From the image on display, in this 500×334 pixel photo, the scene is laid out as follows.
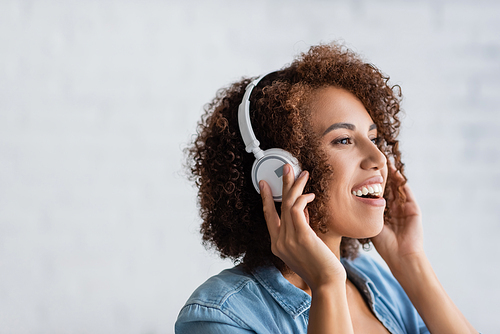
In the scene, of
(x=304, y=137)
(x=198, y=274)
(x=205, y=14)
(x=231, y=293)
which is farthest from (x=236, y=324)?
(x=205, y=14)

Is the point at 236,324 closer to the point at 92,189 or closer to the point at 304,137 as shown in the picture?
the point at 304,137

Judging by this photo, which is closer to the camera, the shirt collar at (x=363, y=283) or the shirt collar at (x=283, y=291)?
the shirt collar at (x=283, y=291)

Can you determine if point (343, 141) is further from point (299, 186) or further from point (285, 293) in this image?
point (285, 293)

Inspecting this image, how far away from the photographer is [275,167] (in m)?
1.22

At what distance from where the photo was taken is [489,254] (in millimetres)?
2605

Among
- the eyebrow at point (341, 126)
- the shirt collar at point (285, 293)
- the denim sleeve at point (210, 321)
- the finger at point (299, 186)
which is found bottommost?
the denim sleeve at point (210, 321)

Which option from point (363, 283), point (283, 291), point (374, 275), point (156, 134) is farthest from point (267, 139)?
point (156, 134)

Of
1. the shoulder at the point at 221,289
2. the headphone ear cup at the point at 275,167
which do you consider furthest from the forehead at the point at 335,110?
the shoulder at the point at 221,289

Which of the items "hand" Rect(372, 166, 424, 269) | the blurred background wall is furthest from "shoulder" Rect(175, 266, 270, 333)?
the blurred background wall

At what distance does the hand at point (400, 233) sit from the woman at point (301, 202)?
4cm

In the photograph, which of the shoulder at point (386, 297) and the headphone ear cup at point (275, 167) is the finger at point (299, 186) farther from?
the shoulder at point (386, 297)

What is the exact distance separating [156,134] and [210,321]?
107cm

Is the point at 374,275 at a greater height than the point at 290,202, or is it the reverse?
the point at 290,202

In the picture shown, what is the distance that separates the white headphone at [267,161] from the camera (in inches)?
48.1
